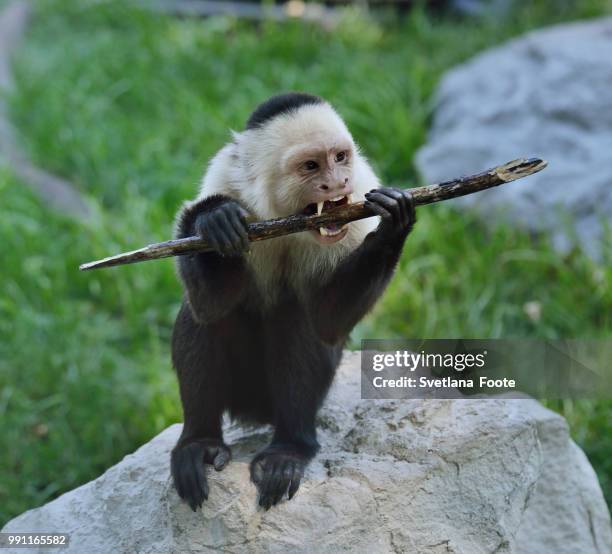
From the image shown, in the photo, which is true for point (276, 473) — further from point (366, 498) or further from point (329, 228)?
point (329, 228)

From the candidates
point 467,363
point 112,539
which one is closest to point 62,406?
point 112,539

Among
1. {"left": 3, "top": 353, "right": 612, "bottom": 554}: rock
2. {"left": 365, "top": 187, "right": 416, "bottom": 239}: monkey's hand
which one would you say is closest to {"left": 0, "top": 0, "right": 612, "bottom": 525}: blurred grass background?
{"left": 3, "top": 353, "right": 612, "bottom": 554}: rock

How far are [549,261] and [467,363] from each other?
2408 mm

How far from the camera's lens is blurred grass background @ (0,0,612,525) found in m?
6.00

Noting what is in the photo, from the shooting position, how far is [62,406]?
19.9 ft

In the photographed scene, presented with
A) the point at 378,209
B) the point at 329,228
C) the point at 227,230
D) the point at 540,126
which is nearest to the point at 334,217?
the point at 329,228

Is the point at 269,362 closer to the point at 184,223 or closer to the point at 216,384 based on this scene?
the point at 216,384

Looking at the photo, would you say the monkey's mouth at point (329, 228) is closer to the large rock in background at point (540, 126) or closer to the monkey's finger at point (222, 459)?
the monkey's finger at point (222, 459)

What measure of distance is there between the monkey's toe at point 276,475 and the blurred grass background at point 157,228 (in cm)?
197

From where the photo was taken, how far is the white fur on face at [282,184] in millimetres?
4004

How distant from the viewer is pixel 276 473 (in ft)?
12.5
